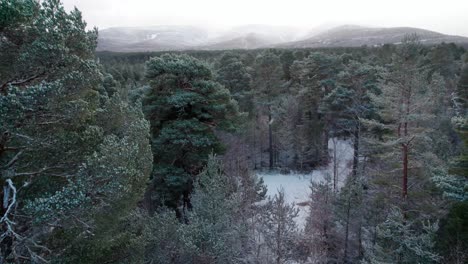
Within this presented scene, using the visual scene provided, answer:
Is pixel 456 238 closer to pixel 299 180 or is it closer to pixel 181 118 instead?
pixel 181 118

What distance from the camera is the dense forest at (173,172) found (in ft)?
19.4

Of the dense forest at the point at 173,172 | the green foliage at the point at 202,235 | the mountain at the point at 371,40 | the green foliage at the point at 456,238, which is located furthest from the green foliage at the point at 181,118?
the mountain at the point at 371,40

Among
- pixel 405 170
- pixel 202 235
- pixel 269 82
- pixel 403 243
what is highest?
pixel 269 82

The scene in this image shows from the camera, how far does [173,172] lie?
13.7m

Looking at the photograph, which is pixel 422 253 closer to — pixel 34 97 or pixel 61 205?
pixel 61 205

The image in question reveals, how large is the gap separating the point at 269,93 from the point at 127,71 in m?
29.9

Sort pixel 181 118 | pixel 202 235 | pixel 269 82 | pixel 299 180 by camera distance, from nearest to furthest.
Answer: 1. pixel 202 235
2. pixel 181 118
3. pixel 299 180
4. pixel 269 82

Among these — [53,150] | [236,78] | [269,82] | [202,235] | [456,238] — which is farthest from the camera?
[236,78]

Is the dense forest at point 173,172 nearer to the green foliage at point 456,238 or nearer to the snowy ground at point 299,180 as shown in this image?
the green foliage at point 456,238

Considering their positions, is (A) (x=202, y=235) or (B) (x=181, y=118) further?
(B) (x=181, y=118)

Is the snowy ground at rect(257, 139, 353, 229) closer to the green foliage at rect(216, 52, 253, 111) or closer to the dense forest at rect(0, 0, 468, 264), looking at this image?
the dense forest at rect(0, 0, 468, 264)

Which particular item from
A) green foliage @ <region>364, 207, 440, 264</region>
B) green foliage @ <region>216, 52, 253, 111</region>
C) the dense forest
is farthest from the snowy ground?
green foliage @ <region>364, 207, 440, 264</region>

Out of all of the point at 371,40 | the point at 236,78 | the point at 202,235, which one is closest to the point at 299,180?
the point at 236,78

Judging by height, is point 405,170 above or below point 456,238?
above
